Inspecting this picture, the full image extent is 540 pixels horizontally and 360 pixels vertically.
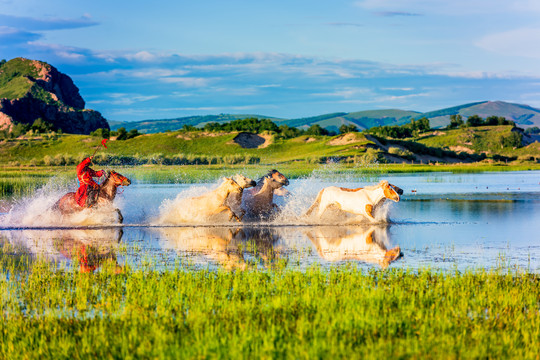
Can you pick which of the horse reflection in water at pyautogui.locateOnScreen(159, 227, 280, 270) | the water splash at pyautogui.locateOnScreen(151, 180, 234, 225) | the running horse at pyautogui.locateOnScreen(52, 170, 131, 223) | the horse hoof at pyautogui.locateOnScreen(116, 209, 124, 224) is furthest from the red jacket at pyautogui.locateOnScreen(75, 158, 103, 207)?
the horse reflection in water at pyautogui.locateOnScreen(159, 227, 280, 270)

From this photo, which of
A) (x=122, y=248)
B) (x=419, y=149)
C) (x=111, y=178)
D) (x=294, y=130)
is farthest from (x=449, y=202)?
(x=294, y=130)

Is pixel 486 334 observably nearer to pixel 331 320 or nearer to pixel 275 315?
pixel 331 320

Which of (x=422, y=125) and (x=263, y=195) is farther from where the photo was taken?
(x=422, y=125)

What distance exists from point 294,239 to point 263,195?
5.03 meters

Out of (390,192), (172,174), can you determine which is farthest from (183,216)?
(172,174)

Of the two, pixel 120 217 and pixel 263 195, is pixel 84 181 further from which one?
pixel 263 195

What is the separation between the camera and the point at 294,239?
66.9 feet

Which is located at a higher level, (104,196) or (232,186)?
(232,186)

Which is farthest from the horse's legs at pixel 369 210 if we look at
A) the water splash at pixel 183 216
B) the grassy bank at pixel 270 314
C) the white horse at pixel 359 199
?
the grassy bank at pixel 270 314

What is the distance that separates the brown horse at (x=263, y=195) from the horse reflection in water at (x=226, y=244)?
2002 millimetres

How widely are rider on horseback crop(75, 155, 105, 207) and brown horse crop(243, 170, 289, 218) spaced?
5.99m

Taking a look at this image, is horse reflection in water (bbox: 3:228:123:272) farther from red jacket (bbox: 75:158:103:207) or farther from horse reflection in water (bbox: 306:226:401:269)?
horse reflection in water (bbox: 306:226:401:269)

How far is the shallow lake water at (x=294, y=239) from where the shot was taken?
16250 millimetres

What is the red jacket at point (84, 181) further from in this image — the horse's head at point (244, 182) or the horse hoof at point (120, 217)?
the horse's head at point (244, 182)
